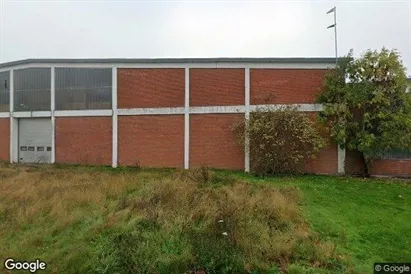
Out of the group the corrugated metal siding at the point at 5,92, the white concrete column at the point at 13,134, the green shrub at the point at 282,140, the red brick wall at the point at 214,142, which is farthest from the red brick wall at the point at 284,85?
the corrugated metal siding at the point at 5,92

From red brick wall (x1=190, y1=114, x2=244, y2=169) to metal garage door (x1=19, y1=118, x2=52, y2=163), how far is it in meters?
9.85

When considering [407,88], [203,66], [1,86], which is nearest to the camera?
[407,88]

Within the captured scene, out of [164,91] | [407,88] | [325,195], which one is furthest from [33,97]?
[407,88]

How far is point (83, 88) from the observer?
19344mm

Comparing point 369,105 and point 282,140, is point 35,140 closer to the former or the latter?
point 282,140

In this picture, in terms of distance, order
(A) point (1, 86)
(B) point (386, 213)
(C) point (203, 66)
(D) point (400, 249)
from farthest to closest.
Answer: (A) point (1, 86) → (C) point (203, 66) → (B) point (386, 213) → (D) point (400, 249)

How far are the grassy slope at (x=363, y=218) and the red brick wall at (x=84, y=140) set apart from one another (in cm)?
1140

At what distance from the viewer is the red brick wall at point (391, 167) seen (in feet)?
52.7

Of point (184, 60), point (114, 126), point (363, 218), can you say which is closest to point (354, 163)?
point (363, 218)

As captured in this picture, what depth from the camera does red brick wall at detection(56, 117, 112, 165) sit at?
18828 millimetres

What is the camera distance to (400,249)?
230 inches

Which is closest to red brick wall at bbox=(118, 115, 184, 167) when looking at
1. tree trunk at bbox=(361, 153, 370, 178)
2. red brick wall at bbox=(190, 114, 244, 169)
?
red brick wall at bbox=(190, 114, 244, 169)

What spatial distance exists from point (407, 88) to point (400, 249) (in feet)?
38.1

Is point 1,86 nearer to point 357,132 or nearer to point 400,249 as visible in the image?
point 357,132
